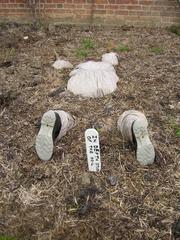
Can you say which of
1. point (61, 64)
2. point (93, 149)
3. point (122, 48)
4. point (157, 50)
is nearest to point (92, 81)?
point (61, 64)

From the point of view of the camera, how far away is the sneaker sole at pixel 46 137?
11.2 feet

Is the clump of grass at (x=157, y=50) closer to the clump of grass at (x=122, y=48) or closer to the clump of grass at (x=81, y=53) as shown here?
the clump of grass at (x=122, y=48)

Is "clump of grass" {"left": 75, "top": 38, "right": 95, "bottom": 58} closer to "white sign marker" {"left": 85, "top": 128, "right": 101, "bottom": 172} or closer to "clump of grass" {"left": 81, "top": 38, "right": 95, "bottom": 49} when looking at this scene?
"clump of grass" {"left": 81, "top": 38, "right": 95, "bottom": 49}

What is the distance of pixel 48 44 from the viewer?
5.95 meters

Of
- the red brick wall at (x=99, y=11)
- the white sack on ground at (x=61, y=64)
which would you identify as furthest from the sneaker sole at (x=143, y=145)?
the red brick wall at (x=99, y=11)

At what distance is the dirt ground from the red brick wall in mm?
1372

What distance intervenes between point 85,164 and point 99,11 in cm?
367

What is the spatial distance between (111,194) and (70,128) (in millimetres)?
843

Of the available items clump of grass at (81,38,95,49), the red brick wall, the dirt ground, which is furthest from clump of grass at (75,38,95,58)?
the red brick wall

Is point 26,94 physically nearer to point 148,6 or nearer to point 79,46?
point 79,46

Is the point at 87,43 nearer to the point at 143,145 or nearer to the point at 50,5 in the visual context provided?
the point at 50,5

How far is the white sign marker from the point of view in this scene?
10.6 ft

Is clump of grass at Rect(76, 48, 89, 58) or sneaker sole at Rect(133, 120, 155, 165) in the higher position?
clump of grass at Rect(76, 48, 89, 58)

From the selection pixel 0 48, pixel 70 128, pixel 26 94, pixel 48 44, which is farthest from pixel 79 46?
pixel 70 128
